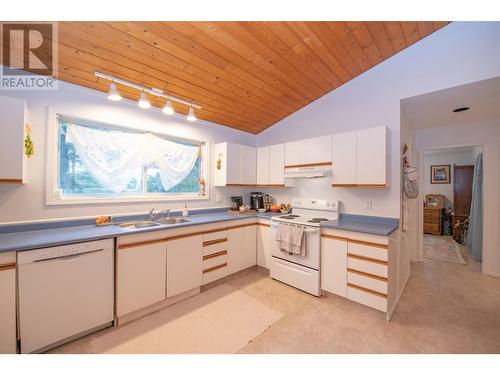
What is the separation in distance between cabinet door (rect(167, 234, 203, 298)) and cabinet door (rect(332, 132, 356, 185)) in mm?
1948

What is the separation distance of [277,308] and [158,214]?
189cm

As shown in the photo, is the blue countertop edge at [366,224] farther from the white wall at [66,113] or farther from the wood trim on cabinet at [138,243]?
the white wall at [66,113]

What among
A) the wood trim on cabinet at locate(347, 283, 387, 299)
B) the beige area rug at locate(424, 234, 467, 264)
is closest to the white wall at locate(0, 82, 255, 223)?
the wood trim on cabinet at locate(347, 283, 387, 299)

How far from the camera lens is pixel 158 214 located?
267 centimetres

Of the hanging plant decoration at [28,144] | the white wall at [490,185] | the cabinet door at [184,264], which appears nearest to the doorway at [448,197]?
the white wall at [490,185]

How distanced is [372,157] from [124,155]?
309 cm

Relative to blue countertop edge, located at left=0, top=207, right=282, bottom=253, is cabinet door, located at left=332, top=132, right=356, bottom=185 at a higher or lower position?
higher

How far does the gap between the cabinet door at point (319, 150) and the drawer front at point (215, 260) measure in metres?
1.82

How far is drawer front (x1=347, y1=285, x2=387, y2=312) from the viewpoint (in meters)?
Result: 1.99

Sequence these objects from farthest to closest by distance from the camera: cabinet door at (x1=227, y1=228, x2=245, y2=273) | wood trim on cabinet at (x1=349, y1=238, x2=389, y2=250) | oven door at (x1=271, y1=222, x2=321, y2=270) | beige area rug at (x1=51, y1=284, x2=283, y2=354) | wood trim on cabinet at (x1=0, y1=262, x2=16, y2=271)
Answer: cabinet door at (x1=227, y1=228, x2=245, y2=273) < oven door at (x1=271, y1=222, x2=321, y2=270) < wood trim on cabinet at (x1=349, y1=238, x2=389, y2=250) < beige area rug at (x1=51, y1=284, x2=283, y2=354) < wood trim on cabinet at (x1=0, y1=262, x2=16, y2=271)

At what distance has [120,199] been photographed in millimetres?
2438

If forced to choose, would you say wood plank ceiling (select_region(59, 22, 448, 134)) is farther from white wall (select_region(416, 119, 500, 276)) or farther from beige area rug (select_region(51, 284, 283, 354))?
beige area rug (select_region(51, 284, 283, 354))
